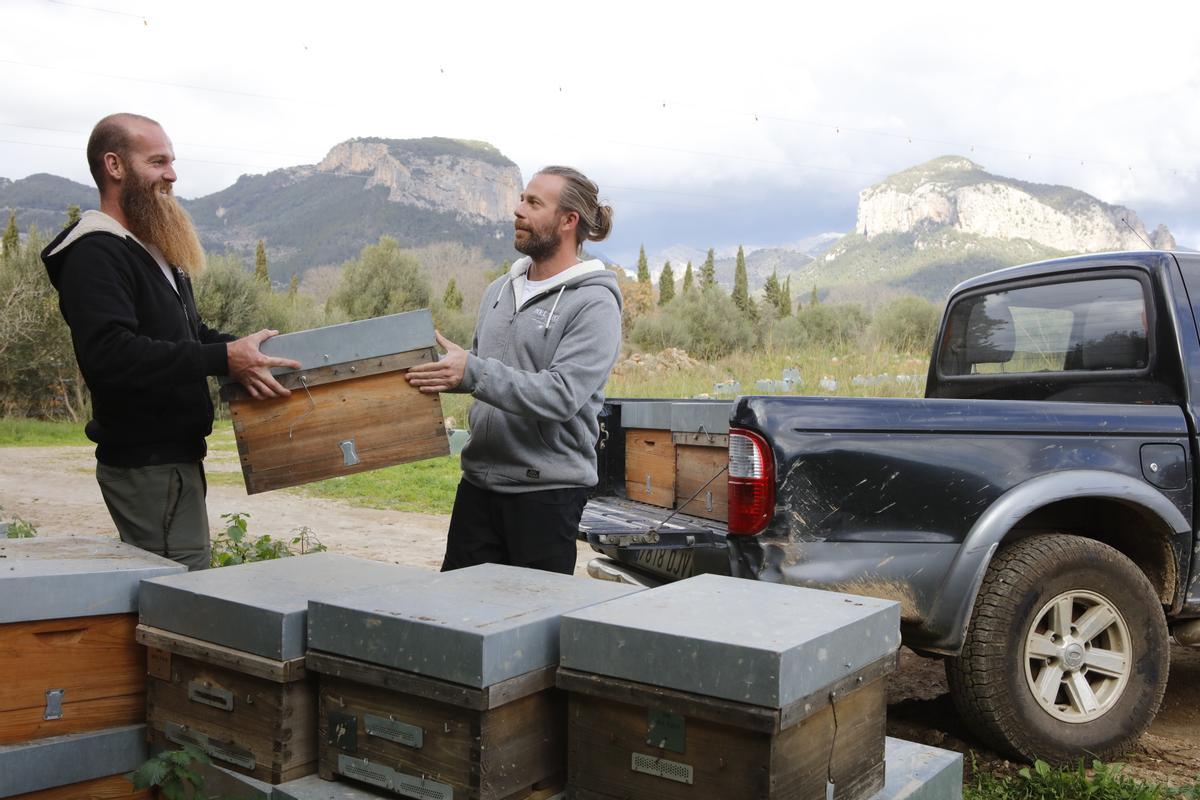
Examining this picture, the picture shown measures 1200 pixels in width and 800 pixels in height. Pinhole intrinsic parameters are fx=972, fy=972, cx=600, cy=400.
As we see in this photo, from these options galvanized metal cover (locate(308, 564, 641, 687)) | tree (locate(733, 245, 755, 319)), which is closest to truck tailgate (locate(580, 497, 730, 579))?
galvanized metal cover (locate(308, 564, 641, 687))

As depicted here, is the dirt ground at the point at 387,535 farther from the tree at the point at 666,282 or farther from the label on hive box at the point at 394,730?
the tree at the point at 666,282

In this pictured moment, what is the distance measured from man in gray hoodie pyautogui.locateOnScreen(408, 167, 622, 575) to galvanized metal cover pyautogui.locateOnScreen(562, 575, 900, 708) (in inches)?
40.7

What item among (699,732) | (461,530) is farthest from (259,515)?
(699,732)

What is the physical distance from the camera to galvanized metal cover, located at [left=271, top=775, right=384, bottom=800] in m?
2.23

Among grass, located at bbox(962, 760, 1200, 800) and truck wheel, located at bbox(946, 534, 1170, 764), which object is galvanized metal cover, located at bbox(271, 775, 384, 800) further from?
truck wheel, located at bbox(946, 534, 1170, 764)

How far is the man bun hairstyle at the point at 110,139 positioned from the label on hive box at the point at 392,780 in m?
2.03

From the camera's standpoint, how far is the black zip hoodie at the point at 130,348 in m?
2.85

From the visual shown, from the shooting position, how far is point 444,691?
2078 mm

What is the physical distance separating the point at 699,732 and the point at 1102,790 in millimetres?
2362

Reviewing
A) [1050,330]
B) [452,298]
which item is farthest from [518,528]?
[452,298]

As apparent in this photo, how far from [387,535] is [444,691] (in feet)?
25.8

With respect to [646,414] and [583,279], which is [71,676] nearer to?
[583,279]

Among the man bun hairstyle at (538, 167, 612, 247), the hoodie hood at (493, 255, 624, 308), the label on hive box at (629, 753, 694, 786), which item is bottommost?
the label on hive box at (629, 753, 694, 786)

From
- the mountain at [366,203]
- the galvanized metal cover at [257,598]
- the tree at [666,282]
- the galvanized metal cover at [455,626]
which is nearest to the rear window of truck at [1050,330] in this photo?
the galvanized metal cover at [455,626]
